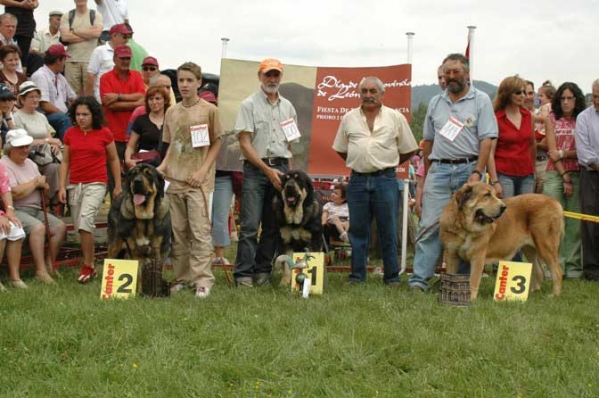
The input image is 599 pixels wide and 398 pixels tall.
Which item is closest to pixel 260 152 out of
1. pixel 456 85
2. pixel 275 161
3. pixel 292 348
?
pixel 275 161

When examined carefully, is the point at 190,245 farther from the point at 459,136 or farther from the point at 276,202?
the point at 459,136

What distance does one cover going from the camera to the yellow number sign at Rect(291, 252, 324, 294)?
7234mm

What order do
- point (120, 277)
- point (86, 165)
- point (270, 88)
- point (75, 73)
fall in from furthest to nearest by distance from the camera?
point (75, 73), point (86, 165), point (270, 88), point (120, 277)

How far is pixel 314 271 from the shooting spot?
730 cm

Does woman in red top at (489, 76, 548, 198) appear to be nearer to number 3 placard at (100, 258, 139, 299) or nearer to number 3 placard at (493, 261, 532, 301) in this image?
number 3 placard at (493, 261, 532, 301)

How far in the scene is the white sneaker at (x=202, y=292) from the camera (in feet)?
23.3

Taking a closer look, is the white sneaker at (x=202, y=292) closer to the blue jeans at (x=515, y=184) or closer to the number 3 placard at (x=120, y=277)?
the number 3 placard at (x=120, y=277)

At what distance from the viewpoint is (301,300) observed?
671 centimetres

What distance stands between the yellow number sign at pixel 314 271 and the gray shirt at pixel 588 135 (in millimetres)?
3522

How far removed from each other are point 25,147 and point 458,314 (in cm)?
502

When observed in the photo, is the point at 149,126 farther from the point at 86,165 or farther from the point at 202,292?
the point at 202,292

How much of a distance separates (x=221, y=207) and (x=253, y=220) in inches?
46.8

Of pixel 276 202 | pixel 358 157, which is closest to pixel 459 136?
pixel 358 157

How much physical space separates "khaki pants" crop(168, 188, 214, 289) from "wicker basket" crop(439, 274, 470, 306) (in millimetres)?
2332
